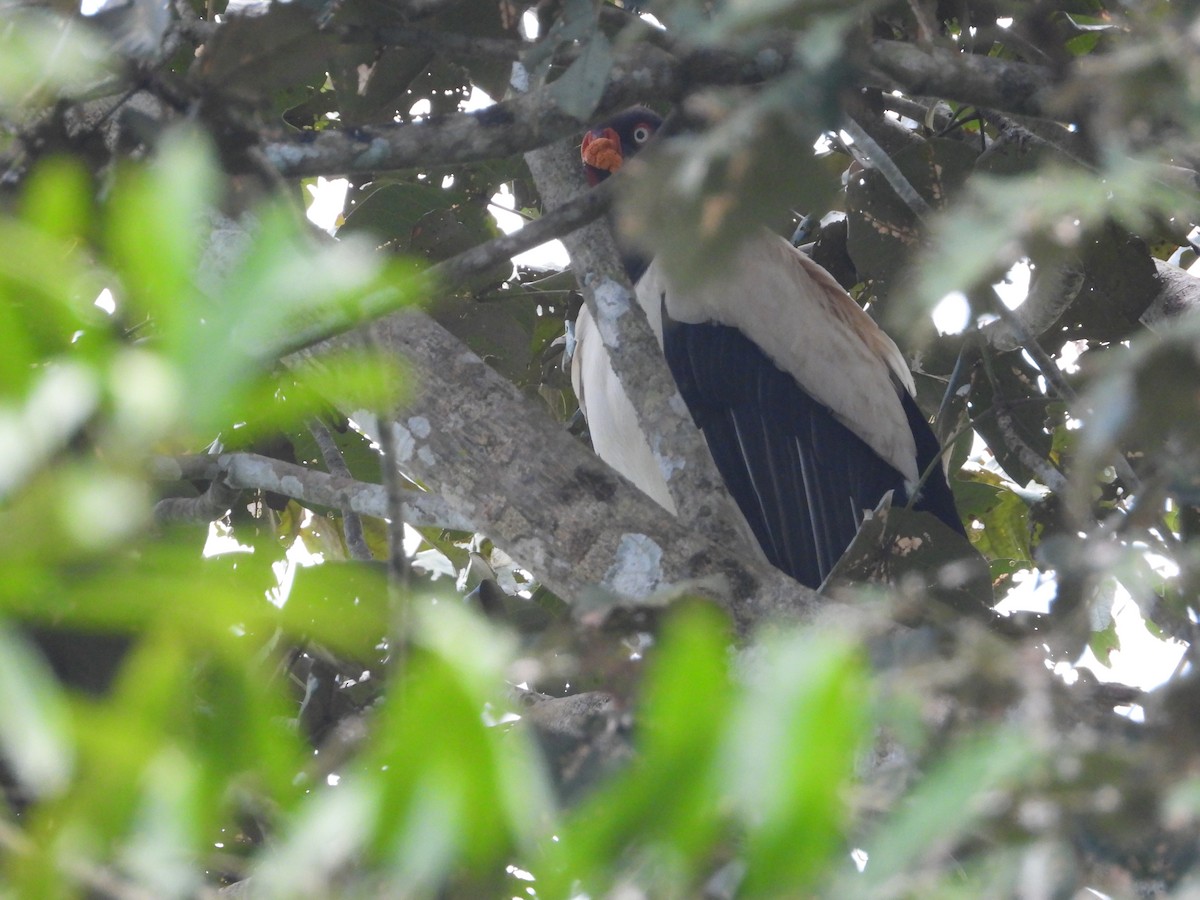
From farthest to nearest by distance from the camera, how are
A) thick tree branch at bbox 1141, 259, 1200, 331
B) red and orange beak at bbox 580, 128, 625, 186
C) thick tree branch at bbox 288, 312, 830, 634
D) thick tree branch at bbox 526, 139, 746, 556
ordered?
red and orange beak at bbox 580, 128, 625, 186 < thick tree branch at bbox 1141, 259, 1200, 331 < thick tree branch at bbox 526, 139, 746, 556 < thick tree branch at bbox 288, 312, 830, 634

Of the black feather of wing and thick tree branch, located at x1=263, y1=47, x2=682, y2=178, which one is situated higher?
thick tree branch, located at x1=263, y1=47, x2=682, y2=178

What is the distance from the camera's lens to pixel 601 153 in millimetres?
4762

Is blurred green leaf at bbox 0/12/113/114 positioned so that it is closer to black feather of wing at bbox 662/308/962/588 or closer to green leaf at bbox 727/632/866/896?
green leaf at bbox 727/632/866/896

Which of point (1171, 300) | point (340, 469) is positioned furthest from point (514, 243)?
point (1171, 300)

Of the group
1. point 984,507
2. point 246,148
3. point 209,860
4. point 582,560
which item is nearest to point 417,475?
point 582,560

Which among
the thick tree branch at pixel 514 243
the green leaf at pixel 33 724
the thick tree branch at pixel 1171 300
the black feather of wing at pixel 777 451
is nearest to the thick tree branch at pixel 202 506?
the black feather of wing at pixel 777 451

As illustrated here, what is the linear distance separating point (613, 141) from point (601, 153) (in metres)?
0.08

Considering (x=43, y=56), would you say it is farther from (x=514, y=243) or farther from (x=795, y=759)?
(x=795, y=759)

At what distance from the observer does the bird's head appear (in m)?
4.77

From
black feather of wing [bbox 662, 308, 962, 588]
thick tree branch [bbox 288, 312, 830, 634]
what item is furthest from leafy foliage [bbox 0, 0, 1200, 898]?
black feather of wing [bbox 662, 308, 962, 588]

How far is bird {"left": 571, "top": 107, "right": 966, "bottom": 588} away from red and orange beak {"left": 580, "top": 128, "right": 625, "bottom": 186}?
0.89 meters

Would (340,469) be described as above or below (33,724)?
below

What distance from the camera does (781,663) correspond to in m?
0.71

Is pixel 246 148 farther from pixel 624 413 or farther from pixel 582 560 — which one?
pixel 624 413
